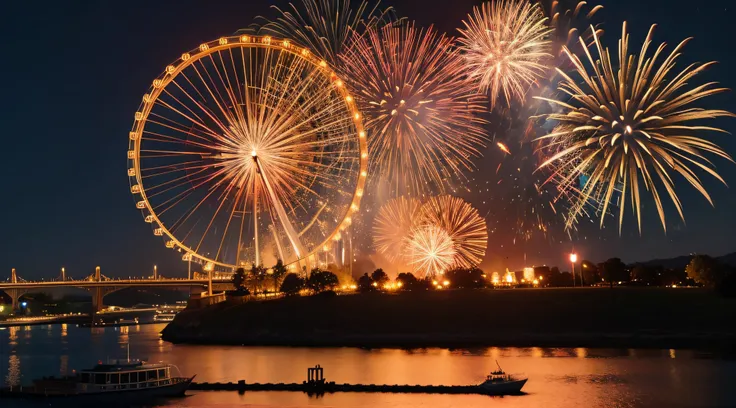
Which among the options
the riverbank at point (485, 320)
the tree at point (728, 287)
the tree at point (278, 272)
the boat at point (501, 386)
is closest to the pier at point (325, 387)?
the boat at point (501, 386)

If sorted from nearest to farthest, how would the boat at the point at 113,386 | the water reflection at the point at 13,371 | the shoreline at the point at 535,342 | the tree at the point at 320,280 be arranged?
the boat at the point at 113,386, the water reflection at the point at 13,371, the shoreline at the point at 535,342, the tree at the point at 320,280

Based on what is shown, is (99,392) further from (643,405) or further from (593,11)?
(593,11)

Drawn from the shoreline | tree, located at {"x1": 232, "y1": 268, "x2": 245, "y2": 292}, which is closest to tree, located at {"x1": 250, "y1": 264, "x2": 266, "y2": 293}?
tree, located at {"x1": 232, "y1": 268, "x2": 245, "y2": 292}

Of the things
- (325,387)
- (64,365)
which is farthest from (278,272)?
(325,387)

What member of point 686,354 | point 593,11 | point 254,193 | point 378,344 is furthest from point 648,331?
point 254,193

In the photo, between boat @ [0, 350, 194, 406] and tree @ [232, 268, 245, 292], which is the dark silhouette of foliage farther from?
boat @ [0, 350, 194, 406]

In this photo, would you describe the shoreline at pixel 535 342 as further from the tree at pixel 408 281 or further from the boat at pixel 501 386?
the boat at pixel 501 386
